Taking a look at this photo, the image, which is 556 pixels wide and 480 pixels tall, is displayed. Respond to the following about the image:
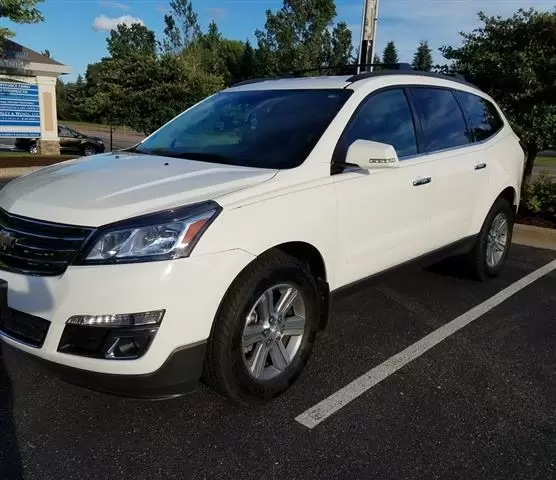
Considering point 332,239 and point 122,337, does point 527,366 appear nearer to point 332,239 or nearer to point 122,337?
point 332,239

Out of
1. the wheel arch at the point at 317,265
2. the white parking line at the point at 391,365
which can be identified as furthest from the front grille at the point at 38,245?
the white parking line at the point at 391,365

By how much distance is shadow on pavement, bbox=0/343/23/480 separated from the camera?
238 centimetres

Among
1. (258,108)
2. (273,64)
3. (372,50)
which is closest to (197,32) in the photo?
(273,64)

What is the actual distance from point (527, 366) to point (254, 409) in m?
1.82

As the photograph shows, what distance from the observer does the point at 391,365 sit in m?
3.47

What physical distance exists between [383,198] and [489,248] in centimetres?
212

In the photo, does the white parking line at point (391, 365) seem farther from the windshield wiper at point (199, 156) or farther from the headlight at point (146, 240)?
the windshield wiper at point (199, 156)

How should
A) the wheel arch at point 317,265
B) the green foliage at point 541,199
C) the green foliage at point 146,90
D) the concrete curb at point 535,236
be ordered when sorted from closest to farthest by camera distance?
the wheel arch at point 317,265 → the concrete curb at point 535,236 → the green foliage at point 541,199 → the green foliage at point 146,90

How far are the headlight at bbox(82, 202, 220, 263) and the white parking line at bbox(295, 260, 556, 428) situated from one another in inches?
45.0

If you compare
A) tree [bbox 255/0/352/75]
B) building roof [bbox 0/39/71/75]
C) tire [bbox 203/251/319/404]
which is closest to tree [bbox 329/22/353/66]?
tree [bbox 255/0/352/75]

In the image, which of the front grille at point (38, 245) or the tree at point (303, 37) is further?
the tree at point (303, 37)

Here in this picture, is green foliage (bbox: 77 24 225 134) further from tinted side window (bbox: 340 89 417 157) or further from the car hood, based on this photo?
the car hood

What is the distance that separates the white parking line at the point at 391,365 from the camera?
2.90 metres

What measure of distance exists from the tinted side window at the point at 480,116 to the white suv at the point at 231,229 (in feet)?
1.24
